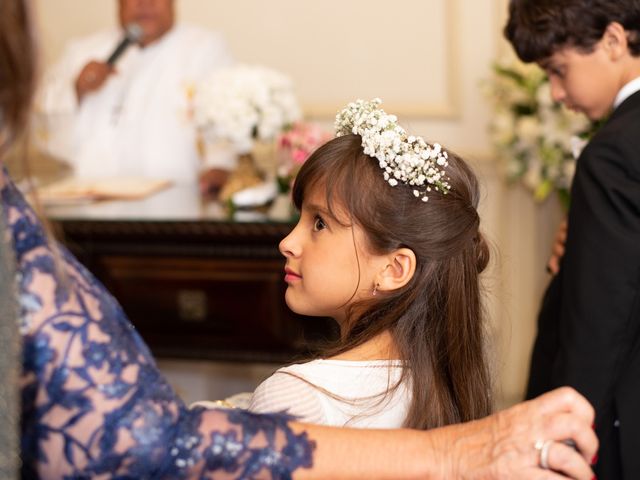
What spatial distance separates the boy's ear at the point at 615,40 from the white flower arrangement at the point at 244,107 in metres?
1.36

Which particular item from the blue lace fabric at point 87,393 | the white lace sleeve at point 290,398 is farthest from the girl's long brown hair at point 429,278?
the blue lace fabric at point 87,393

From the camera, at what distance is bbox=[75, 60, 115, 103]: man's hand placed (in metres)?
4.31

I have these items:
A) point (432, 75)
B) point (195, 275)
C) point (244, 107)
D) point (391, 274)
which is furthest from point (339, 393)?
point (432, 75)

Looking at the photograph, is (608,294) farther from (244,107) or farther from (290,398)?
(244,107)

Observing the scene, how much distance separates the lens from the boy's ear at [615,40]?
2.59m

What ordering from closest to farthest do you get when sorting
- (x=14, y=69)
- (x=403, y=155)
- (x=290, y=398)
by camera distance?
1. (x=14, y=69)
2. (x=290, y=398)
3. (x=403, y=155)

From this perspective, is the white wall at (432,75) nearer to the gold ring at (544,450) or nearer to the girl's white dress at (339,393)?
the girl's white dress at (339,393)

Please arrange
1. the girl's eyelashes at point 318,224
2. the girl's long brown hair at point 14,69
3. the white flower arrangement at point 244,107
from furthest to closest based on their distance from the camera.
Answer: the white flower arrangement at point 244,107, the girl's eyelashes at point 318,224, the girl's long brown hair at point 14,69

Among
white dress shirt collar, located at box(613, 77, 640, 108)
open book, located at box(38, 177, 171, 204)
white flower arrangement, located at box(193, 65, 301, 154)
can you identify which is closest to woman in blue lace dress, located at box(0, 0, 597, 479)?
white dress shirt collar, located at box(613, 77, 640, 108)

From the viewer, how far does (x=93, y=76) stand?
4316 mm

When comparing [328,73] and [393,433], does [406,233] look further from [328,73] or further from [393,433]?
[328,73]

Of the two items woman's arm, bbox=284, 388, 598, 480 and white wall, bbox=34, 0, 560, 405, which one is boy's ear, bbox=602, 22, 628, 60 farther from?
white wall, bbox=34, 0, 560, 405

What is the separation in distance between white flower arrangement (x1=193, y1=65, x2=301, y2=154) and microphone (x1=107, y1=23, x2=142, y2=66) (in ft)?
2.55

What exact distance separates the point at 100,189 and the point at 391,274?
2238mm
